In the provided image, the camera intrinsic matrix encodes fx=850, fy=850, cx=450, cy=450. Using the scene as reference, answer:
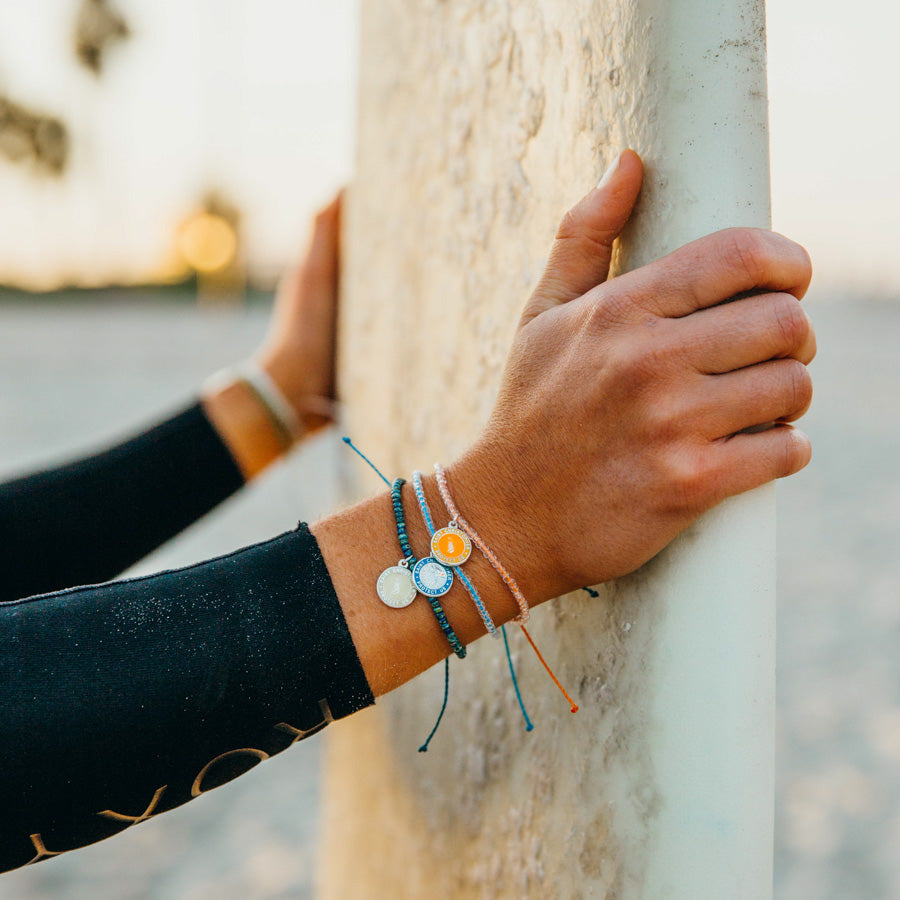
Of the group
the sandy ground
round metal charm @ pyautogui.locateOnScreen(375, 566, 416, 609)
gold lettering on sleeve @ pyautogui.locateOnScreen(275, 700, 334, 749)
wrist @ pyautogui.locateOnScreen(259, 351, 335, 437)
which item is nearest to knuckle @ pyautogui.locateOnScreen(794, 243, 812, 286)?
round metal charm @ pyautogui.locateOnScreen(375, 566, 416, 609)

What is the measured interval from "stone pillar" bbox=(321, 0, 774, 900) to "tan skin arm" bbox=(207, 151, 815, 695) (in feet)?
0.11

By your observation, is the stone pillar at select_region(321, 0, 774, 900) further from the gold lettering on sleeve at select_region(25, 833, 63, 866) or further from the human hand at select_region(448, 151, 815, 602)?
the gold lettering on sleeve at select_region(25, 833, 63, 866)

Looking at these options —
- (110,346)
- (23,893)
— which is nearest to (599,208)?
(23,893)

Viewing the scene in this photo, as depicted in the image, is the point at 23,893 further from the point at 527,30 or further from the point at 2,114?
the point at 2,114

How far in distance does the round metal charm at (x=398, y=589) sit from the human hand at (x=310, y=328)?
3.28ft

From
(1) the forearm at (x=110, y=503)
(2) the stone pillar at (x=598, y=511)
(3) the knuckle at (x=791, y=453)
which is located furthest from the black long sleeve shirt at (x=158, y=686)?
(1) the forearm at (x=110, y=503)

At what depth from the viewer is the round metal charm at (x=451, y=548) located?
0.65m

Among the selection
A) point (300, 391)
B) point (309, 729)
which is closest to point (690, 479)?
point (309, 729)

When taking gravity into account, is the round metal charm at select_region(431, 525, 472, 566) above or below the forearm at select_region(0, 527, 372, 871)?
above

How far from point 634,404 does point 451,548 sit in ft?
0.58

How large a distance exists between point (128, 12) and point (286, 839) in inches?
797

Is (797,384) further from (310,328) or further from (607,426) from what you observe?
(310,328)

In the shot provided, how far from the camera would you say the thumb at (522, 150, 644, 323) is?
2.15ft

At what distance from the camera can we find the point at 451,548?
2.14 feet
